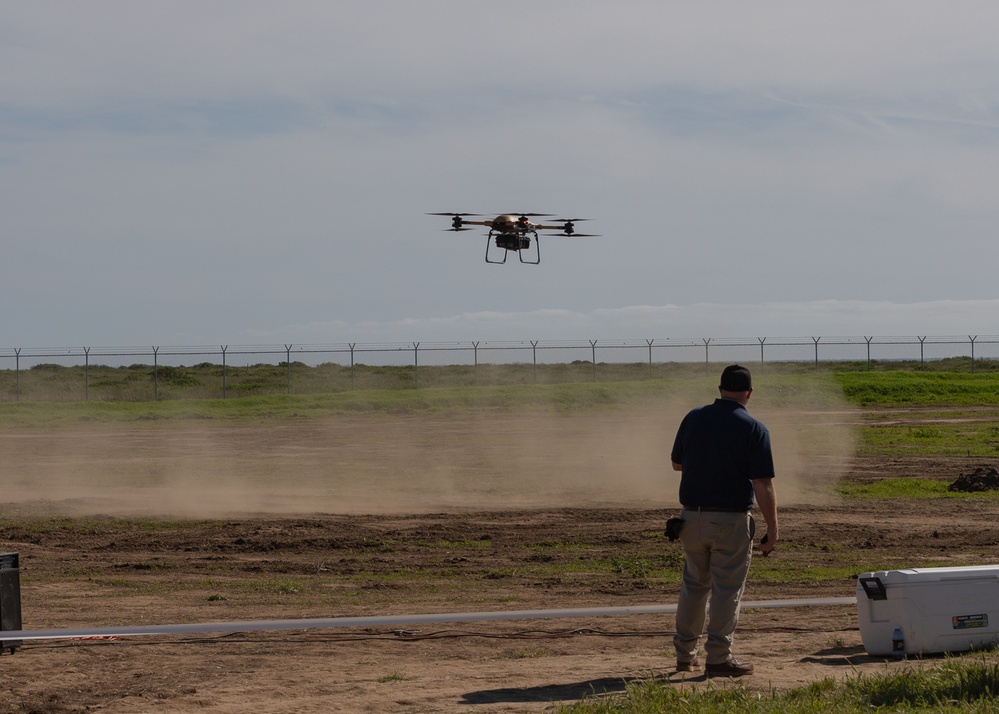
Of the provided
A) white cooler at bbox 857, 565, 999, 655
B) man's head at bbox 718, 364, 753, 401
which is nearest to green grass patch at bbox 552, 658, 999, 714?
white cooler at bbox 857, 565, 999, 655

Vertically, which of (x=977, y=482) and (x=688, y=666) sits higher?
(x=688, y=666)

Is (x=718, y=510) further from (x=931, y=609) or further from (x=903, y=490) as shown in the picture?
(x=903, y=490)

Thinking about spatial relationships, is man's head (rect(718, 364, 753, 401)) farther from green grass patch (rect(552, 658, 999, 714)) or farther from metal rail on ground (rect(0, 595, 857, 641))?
metal rail on ground (rect(0, 595, 857, 641))

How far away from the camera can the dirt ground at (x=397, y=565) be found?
8.38 m

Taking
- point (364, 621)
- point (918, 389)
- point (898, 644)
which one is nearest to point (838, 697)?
point (898, 644)

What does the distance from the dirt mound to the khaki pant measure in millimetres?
15196

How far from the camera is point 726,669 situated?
8.06 metres

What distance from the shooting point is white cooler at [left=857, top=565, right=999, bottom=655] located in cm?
851

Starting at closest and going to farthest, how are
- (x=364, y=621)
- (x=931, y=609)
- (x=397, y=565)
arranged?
(x=931, y=609), (x=364, y=621), (x=397, y=565)

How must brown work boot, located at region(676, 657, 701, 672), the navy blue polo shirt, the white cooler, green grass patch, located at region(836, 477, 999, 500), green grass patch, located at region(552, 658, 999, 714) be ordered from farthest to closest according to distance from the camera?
green grass patch, located at region(836, 477, 999, 500) < the white cooler < brown work boot, located at region(676, 657, 701, 672) < the navy blue polo shirt < green grass patch, located at region(552, 658, 999, 714)

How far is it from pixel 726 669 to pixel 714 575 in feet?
2.19

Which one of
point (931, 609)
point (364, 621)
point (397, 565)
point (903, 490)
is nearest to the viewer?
point (931, 609)

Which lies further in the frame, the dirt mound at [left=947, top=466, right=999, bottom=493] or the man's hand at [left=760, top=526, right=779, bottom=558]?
the dirt mound at [left=947, top=466, right=999, bottom=493]

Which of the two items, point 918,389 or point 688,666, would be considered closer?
point 688,666
